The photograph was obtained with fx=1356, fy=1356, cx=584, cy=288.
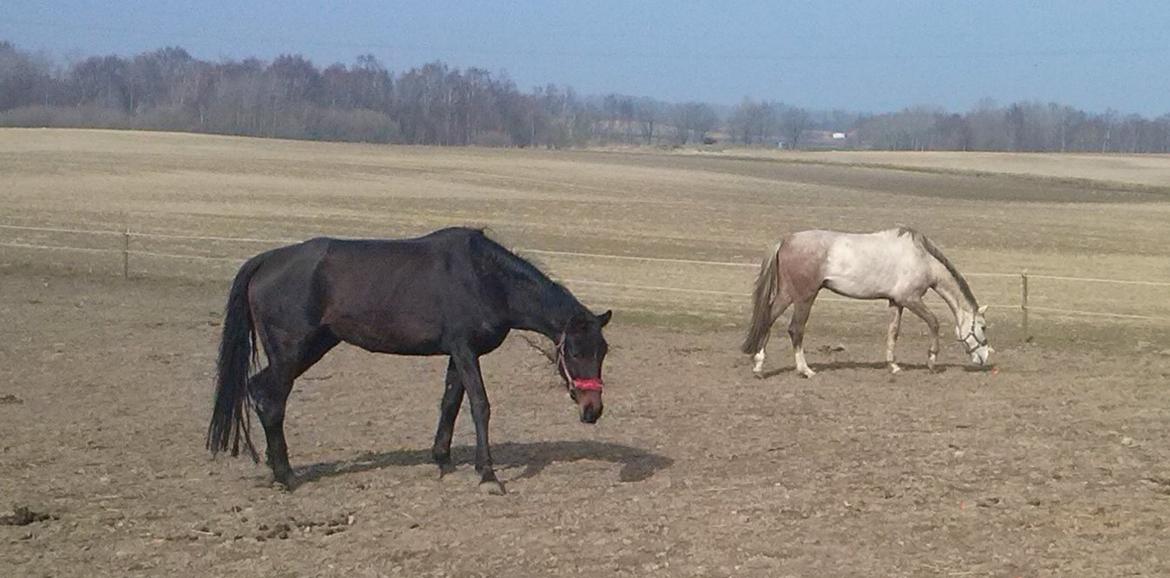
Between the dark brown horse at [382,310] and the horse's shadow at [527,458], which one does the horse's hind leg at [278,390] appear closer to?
the dark brown horse at [382,310]

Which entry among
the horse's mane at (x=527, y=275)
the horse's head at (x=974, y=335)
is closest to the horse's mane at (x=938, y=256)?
the horse's head at (x=974, y=335)

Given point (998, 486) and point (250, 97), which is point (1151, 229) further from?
point (250, 97)

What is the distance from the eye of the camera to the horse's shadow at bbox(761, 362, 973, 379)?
13125 mm

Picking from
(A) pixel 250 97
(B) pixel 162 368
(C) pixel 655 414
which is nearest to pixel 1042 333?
(C) pixel 655 414

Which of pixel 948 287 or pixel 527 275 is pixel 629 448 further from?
pixel 948 287

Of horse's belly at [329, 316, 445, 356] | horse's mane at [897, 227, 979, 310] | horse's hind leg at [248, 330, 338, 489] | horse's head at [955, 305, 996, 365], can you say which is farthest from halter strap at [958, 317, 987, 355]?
horse's hind leg at [248, 330, 338, 489]

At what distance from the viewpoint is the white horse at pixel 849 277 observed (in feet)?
42.1

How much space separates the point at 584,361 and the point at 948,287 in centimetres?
658

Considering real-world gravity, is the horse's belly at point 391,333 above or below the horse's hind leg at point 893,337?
above

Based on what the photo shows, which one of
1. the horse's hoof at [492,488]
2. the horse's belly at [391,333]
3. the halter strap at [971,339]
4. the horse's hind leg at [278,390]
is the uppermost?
the horse's belly at [391,333]

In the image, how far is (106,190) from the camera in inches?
1567

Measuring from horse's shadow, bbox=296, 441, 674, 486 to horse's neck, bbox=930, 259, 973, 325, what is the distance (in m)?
5.13

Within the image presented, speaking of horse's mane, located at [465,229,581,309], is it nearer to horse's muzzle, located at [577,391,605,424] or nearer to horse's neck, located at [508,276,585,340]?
horse's neck, located at [508,276,585,340]

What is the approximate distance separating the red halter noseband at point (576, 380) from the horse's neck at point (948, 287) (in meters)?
6.42
